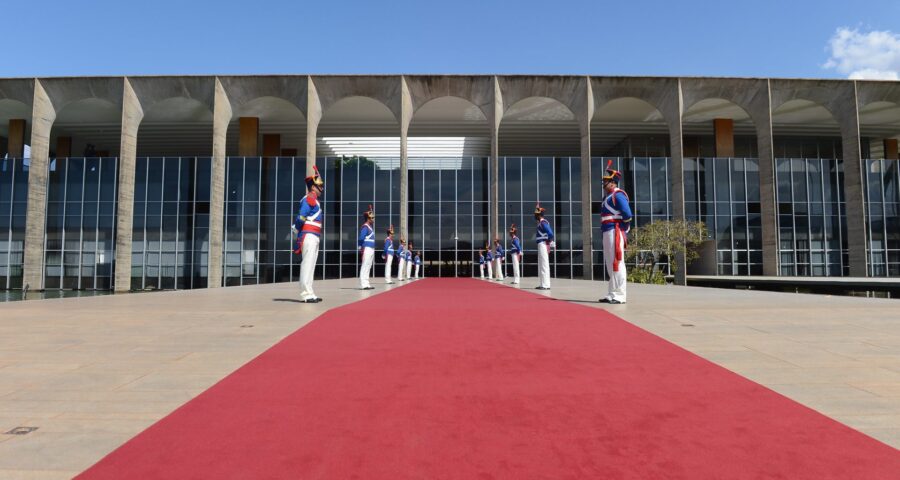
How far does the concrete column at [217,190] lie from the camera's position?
3225cm

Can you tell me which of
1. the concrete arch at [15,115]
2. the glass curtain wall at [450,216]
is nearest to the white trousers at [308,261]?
the glass curtain wall at [450,216]

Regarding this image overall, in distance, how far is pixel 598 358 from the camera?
15.0 ft

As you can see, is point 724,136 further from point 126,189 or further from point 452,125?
point 126,189

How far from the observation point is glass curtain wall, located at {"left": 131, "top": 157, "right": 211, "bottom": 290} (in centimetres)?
3450

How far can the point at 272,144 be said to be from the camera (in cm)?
4156

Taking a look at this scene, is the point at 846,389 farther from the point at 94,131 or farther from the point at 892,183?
the point at 94,131

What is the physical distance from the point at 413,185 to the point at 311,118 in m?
8.92

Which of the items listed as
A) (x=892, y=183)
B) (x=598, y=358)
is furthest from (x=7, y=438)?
(x=892, y=183)

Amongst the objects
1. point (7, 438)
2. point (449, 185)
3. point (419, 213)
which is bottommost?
point (7, 438)

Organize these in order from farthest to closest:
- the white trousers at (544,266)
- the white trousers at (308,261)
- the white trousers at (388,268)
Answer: the white trousers at (388,268), the white trousers at (544,266), the white trousers at (308,261)

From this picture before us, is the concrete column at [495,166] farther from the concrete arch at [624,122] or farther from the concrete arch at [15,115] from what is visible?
the concrete arch at [15,115]

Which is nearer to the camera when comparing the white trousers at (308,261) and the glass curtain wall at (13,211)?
the white trousers at (308,261)

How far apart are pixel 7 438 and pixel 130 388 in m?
0.97

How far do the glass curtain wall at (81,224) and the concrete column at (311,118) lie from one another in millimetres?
15715
